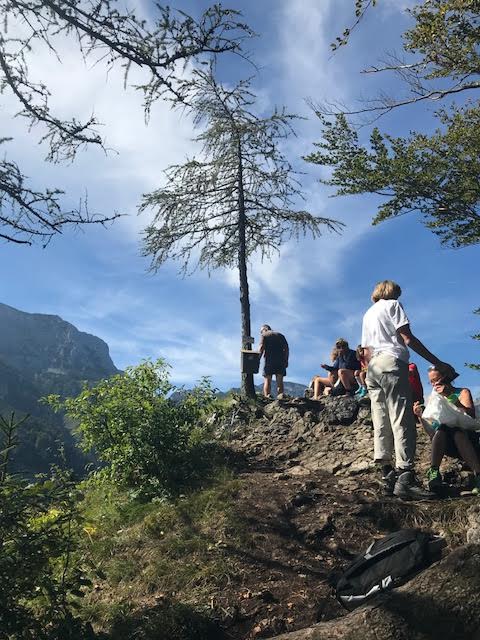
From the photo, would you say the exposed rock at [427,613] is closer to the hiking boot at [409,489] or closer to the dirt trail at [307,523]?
the dirt trail at [307,523]

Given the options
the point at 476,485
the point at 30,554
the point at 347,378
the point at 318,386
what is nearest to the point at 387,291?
the point at 476,485

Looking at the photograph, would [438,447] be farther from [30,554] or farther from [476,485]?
[30,554]

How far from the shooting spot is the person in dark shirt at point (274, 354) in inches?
536

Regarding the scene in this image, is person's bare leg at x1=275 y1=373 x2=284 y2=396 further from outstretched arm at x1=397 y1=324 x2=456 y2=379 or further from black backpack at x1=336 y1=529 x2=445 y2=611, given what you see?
black backpack at x1=336 y1=529 x2=445 y2=611

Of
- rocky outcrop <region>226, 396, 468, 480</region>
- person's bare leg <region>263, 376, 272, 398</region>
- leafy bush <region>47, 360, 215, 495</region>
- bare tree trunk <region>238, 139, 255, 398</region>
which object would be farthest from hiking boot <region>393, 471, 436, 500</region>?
bare tree trunk <region>238, 139, 255, 398</region>

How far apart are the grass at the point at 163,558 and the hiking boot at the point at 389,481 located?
1.69 meters

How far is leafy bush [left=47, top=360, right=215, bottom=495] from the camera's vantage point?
26.4 feet

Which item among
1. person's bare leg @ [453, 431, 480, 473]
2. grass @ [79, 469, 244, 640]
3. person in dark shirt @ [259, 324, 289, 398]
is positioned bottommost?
grass @ [79, 469, 244, 640]

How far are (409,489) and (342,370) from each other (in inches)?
216

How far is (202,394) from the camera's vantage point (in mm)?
9195

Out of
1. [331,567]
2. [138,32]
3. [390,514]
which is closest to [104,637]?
[331,567]

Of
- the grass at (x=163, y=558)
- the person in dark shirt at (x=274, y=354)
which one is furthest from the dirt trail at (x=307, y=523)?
the person in dark shirt at (x=274, y=354)

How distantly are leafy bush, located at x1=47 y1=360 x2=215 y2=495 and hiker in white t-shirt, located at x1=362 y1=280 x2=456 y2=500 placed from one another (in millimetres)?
3132

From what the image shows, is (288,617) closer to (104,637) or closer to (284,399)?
(104,637)
